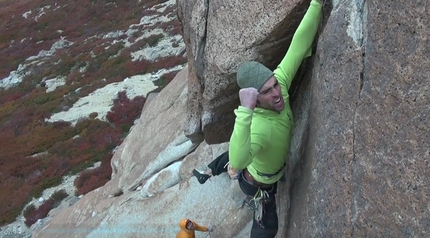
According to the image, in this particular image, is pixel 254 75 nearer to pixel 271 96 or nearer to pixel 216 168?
pixel 271 96

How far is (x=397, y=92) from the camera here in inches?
→ 182

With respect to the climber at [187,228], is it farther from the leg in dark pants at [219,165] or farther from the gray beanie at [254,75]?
the gray beanie at [254,75]

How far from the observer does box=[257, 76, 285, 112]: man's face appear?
19.5 feet

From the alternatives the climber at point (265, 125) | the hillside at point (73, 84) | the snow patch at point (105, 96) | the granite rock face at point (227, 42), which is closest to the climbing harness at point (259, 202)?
the climber at point (265, 125)

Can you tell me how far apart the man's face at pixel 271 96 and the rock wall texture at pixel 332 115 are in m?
0.57

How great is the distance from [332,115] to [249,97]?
109 centimetres

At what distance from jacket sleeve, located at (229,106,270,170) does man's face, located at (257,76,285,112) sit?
1.33 ft

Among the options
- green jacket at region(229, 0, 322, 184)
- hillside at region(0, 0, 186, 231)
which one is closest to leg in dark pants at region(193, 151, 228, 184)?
green jacket at region(229, 0, 322, 184)

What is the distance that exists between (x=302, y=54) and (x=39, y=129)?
2675cm

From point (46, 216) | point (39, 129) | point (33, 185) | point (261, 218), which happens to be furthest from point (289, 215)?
point (39, 129)

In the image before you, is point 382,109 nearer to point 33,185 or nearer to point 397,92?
point 397,92

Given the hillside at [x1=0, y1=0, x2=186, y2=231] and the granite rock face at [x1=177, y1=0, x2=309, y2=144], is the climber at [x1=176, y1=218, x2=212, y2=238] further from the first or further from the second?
the hillside at [x1=0, y1=0, x2=186, y2=231]

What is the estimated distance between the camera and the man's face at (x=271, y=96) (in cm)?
595

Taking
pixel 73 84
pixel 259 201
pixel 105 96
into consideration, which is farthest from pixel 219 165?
pixel 73 84
